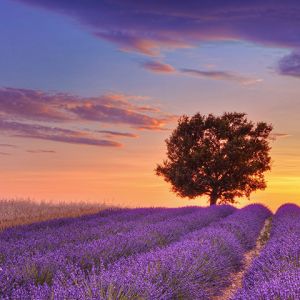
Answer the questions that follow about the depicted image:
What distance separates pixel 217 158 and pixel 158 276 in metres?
18.5

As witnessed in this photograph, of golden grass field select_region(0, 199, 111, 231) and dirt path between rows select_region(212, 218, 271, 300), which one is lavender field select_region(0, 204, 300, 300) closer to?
dirt path between rows select_region(212, 218, 271, 300)

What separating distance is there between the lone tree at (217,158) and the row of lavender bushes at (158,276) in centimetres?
1448

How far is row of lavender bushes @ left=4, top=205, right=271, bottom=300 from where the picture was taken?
4623 mm

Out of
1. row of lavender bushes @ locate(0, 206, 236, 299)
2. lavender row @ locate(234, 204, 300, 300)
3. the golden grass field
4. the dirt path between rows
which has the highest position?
lavender row @ locate(234, 204, 300, 300)

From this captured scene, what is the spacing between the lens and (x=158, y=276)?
559 cm

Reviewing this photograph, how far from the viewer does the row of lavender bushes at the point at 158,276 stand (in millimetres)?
4623

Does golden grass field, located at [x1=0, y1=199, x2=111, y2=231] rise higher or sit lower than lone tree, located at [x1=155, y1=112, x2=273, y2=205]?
lower

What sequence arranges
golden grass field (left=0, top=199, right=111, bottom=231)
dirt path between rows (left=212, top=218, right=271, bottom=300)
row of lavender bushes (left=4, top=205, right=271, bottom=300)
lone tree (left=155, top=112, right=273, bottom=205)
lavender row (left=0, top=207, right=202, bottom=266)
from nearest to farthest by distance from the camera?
row of lavender bushes (left=4, top=205, right=271, bottom=300), dirt path between rows (left=212, top=218, right=271, bottom=300), lavender row (left=0, top=207, right=202, bottom=266), golden grass field (left=0, top=199, right=111, bottom=231), lone tree (left=155, top=112, right=273, bottom=205)

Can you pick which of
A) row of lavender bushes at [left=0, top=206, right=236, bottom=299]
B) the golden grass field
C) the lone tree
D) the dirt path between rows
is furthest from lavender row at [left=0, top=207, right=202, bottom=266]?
the lone tree

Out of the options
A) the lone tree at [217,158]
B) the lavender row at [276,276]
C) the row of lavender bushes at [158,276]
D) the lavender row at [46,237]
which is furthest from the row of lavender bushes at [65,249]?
the lone tree at [217,158]

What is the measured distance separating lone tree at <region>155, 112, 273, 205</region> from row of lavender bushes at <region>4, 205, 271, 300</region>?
47.5 feet

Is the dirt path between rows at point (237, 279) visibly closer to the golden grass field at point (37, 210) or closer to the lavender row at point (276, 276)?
the lavender row at point (276, 276)

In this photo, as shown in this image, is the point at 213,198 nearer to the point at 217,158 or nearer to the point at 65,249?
the point at 217,158

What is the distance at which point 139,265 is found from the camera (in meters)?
5.88
